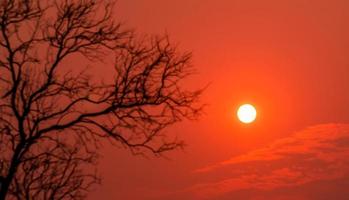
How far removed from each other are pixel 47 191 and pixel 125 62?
529 cm

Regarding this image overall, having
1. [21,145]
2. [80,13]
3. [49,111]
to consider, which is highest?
[80,13]

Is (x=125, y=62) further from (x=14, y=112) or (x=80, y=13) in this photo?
(x=14, y=112)

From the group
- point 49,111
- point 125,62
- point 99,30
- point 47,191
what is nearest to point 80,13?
point 99,30

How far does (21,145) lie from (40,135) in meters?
0.38

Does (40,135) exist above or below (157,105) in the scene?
below

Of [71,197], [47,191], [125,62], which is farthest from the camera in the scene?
[47,191]

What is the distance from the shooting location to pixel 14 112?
9.76 metres

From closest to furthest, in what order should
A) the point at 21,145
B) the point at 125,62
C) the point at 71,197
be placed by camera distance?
1. the point at 21,145
2. the point at 125,62
3. the point at 71,197

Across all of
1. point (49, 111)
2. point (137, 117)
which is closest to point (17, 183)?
point (49, 111)

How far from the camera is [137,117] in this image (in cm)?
1027

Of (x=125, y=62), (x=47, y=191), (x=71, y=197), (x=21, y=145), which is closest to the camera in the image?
(x=21, y=145)

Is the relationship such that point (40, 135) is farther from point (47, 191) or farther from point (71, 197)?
point (47, 191)

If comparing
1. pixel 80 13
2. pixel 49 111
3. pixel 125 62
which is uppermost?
pixel 80 13

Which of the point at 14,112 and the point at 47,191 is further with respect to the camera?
the point at 47,191
